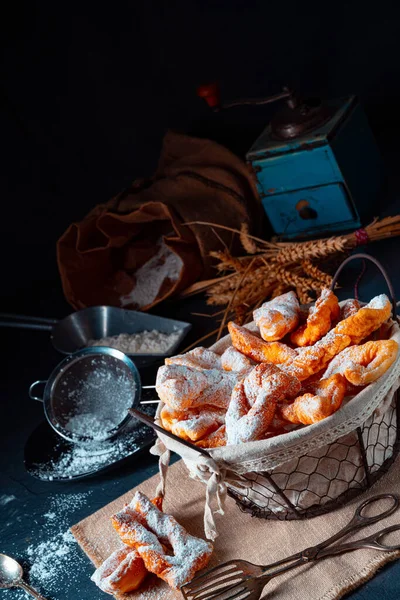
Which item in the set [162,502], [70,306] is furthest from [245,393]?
[70,306]

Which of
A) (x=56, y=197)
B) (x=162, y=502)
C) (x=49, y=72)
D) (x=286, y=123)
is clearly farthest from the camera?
(x=56, y=197)

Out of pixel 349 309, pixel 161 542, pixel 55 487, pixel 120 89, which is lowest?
pixel 55 487

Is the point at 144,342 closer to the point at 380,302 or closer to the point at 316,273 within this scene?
the point at 316,273

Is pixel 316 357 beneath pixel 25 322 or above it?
above

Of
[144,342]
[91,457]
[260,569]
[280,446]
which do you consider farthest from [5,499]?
[280,446]

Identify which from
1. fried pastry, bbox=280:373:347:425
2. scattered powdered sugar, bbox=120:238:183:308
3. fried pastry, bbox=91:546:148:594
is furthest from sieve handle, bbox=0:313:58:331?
fried pastry, bbox=280:373:347:425

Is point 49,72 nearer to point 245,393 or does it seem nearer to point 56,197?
point 56,197

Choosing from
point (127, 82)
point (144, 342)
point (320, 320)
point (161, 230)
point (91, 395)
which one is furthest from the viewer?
point (127, 82)

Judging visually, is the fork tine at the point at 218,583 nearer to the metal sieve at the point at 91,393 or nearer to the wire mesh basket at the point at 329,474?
the wire mesh basket at the point at 329,474
